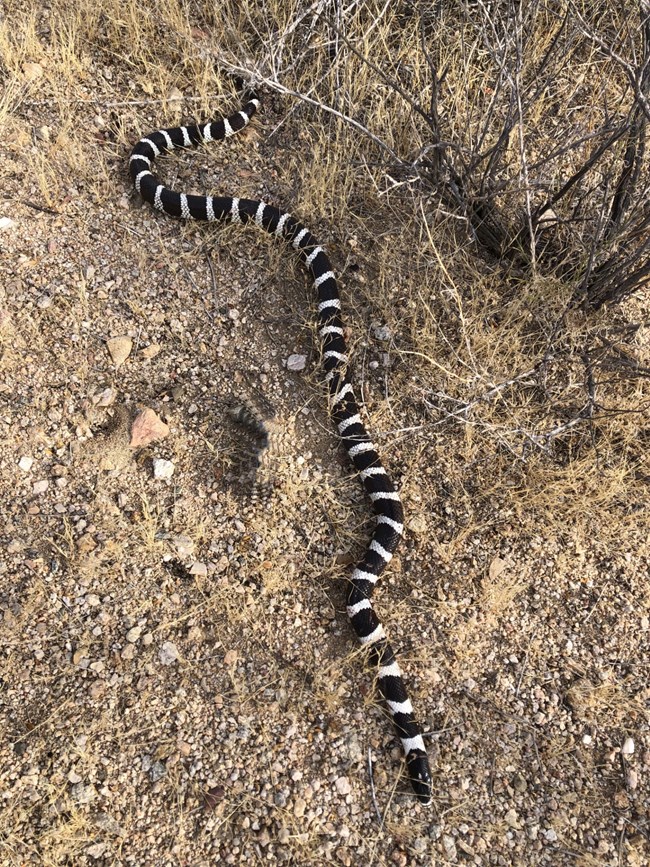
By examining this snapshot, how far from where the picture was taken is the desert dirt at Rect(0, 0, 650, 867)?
111 inches

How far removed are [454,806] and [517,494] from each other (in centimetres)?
150

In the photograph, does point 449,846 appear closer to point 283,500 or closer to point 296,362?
point 283,500

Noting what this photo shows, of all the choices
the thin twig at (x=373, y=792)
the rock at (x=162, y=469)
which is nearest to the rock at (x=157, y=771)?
the thin twig at (x=373, y=792)

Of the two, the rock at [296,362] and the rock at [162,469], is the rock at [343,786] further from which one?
the rock at [296,362]

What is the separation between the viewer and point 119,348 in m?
3.76

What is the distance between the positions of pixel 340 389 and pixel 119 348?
1232mm

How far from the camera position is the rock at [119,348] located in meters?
3.74

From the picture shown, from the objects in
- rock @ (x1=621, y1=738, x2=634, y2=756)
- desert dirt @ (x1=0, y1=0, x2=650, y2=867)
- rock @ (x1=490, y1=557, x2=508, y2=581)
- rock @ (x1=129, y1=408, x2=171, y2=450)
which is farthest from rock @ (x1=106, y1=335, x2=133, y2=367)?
rock @ (x1=621, y1=738, x2=634, y2=756)

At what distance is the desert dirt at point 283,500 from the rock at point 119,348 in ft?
0.06

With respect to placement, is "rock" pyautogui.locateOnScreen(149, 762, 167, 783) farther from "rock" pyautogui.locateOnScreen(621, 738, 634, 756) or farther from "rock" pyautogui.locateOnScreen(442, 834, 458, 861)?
"rock" pyautogui.locateOnScreen(621, 738, 634, 756)

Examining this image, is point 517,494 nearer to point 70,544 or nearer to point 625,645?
point 625,645

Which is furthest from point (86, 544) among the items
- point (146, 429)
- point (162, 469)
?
point (146, 429)

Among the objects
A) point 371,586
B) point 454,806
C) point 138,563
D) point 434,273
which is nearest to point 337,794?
point 454,806

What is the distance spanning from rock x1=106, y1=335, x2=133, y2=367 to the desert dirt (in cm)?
2
